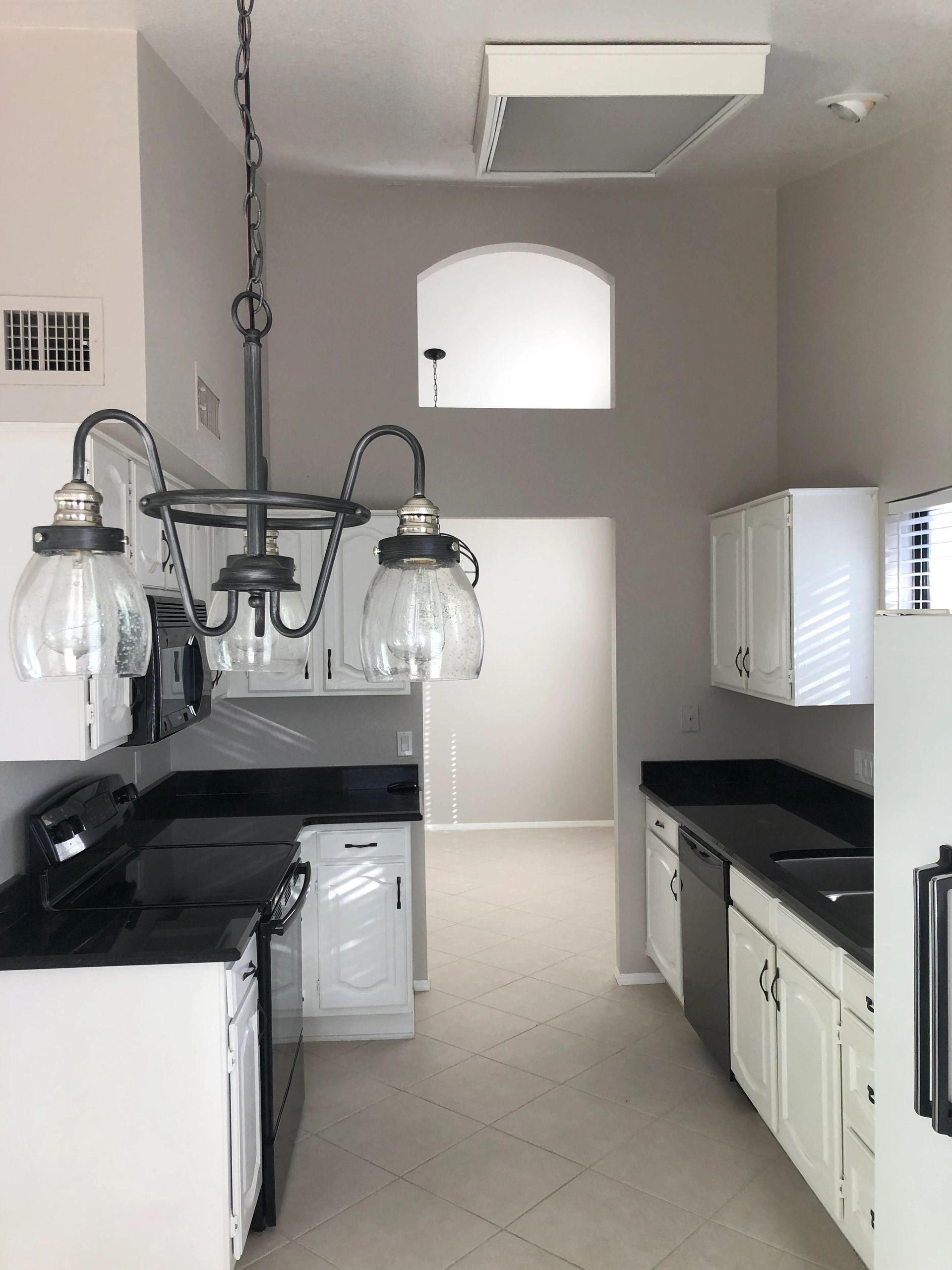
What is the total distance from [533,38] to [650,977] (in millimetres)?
3747

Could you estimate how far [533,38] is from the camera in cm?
274

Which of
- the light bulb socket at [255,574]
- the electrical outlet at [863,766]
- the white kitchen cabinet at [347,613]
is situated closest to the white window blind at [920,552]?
the electrical outlet at [863,766]

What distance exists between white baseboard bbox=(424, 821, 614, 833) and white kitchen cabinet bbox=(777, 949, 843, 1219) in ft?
15.2

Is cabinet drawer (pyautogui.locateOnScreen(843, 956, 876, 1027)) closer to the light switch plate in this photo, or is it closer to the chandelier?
the chandelier

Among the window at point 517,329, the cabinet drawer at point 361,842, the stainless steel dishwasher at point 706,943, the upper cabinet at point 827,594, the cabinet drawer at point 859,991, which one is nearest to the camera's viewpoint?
the cabinet drawer at point 859,991

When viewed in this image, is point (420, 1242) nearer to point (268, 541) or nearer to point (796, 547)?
point (268, 541)

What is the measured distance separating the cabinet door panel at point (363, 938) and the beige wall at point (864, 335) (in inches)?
72.9

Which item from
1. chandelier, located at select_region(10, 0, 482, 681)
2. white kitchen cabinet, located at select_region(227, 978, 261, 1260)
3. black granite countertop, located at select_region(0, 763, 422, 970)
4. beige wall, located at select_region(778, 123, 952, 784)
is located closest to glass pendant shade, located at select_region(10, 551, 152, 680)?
chandelier, located at select_region(10, 0, 482, 681)

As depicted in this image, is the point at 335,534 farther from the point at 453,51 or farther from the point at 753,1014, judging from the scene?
the point at 753,1014

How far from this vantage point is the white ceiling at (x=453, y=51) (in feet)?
8.44

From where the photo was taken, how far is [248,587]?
1104 mm

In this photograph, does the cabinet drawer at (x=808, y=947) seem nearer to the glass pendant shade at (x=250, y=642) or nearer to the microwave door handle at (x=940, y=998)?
the microwave door handle at (x=940, y=998)

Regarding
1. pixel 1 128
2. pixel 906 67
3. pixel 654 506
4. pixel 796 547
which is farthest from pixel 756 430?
pixel 1 128

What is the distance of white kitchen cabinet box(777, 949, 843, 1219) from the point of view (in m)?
2.42
